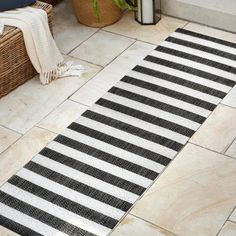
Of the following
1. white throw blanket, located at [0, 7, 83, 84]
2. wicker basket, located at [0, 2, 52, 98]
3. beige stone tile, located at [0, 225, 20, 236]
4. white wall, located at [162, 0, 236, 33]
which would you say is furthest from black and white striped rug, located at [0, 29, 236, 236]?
wicker basket, located at [0, 2, 52, 98]

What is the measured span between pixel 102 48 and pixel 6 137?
3.04 feet

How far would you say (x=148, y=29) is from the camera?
3689 millimetres

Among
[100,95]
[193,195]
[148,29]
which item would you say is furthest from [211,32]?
[193,195]

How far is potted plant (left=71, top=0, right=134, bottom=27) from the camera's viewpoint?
11.8ft

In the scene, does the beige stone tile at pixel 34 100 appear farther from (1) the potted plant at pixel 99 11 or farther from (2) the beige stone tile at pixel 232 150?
(2) the beige stone tile at pixel 232 150

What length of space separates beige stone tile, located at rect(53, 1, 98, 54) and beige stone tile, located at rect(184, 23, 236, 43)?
623 mm

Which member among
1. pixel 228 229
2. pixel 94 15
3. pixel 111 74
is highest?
pixel 94 15

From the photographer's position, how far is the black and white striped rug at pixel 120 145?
99.7 inches

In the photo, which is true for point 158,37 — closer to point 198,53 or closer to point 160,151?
point 198,53

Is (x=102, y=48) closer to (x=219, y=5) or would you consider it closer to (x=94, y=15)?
(x=94, y=15)

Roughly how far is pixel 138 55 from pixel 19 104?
0.79 m

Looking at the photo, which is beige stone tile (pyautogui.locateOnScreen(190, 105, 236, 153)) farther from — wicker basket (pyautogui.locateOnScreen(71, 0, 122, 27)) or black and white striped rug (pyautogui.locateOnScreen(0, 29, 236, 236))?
wicker basket (pyautogui.locateOnScreen(71, 0, 122, 27))

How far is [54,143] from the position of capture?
114 inches

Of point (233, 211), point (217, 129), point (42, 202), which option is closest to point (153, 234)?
point (233, 211)
